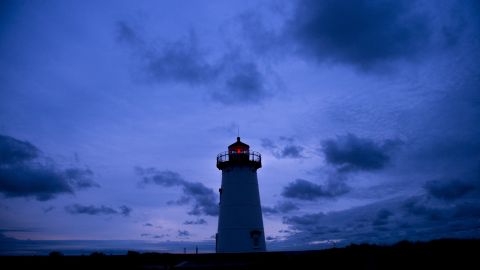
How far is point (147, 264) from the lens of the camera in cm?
1486

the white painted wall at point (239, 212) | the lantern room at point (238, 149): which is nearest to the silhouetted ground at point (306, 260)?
the white painted wall at point (239, 212)

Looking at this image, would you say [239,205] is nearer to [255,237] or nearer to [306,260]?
[255,237]

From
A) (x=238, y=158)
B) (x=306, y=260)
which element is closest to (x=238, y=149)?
(x=238, y=158)

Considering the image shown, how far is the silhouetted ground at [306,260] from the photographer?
1085 cm

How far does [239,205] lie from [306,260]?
13.3 meters

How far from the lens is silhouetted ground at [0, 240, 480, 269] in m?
10.9

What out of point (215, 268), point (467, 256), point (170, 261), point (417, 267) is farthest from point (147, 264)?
point (467, 256)

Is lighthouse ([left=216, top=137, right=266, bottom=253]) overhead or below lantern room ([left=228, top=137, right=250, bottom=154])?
below

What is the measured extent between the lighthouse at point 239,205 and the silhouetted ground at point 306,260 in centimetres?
1019

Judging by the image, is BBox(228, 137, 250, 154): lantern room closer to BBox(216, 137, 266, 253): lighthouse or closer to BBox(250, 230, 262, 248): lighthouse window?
BBox(216, 137, 266, 253): lighthouse

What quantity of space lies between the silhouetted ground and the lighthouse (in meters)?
10.2

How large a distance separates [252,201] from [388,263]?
52.5 feet

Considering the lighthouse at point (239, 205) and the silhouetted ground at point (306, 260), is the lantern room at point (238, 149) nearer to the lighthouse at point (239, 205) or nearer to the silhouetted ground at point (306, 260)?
the lighthouse at point (239, 205)

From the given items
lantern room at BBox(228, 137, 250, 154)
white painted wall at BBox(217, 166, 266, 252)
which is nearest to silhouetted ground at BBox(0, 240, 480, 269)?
white painted wall at BBox(217, 166, 266, 252)
